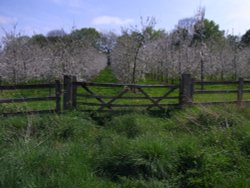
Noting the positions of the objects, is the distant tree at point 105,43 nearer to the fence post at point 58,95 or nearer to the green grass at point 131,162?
the fence post at point 58,95

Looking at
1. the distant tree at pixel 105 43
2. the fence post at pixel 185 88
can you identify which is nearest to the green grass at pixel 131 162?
the fence post at pixel 185 88

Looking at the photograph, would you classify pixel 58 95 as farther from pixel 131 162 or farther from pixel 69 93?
pixel 131 162

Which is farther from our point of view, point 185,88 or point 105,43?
point 105,43

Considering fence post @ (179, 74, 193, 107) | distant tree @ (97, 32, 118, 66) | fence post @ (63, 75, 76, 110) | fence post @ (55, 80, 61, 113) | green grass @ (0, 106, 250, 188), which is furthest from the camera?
distant tree @ (97, 32, 118, 66)

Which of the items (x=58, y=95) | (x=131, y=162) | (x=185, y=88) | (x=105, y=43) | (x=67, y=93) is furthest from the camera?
(x=105, y=43)

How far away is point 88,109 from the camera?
10.3 metres

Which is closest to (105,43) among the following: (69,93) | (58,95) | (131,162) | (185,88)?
(185,88)

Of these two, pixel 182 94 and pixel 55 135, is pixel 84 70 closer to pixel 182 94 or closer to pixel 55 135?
pixel 182 94

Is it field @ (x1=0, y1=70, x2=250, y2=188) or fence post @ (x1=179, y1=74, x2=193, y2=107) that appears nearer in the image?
field @ (x1=0, y1=70, x2=250, y2=188)

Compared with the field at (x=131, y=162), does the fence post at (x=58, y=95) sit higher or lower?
higher

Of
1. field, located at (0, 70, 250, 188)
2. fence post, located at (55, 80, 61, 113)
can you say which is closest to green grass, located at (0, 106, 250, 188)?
field, located at (0, 70, 250, 188)

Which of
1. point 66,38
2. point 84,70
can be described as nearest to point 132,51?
point 84,70

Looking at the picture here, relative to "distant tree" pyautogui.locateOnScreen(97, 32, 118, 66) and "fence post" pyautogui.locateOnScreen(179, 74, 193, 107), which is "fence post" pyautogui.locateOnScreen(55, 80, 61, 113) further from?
"distant tree" pyautogui.locateOnScreen(97, 32, 118, 66)

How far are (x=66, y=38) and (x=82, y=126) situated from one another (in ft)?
66.7
